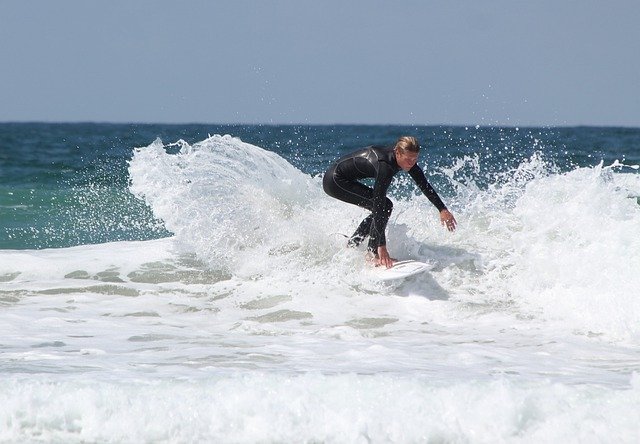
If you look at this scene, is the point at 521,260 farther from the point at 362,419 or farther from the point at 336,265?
the point at 362,419

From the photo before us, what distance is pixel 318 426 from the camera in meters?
4.93

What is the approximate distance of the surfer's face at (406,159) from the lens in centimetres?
760

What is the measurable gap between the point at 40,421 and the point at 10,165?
2322 centimetres

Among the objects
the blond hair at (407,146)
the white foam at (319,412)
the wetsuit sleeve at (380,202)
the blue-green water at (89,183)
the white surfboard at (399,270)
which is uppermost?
the blond hair at (407,146)

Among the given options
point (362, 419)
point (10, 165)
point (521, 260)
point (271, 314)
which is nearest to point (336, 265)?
point (271, 314)

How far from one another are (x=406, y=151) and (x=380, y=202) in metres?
0.56

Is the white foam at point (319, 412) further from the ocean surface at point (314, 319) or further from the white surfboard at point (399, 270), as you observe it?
the white surfboard at point (399, 270)

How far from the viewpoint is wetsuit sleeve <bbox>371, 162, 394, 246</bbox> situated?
7828 millimetres

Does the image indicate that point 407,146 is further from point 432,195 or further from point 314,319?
point 314,319

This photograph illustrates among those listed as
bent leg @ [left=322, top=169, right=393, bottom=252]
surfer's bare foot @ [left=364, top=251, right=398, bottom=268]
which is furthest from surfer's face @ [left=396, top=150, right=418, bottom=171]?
surfer's bare foot @ [left=364, top=251, right=398, bottom=268]

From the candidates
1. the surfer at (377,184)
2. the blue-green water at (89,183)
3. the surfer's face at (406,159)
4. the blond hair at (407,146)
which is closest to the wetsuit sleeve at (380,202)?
the surfer at (377,184)

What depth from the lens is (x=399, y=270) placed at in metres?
8.13

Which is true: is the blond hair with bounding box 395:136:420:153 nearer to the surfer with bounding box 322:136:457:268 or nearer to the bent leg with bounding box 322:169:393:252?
the surfer with bounding box 322:136:457:268

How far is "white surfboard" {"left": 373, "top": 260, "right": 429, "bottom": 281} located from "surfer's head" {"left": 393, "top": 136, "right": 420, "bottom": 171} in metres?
0.96
